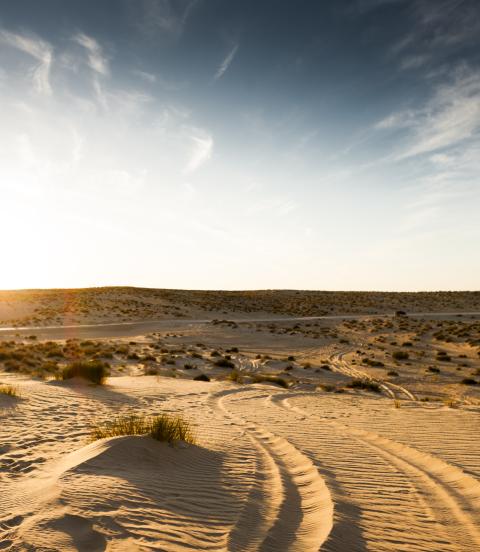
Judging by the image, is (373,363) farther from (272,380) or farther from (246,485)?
(246,485)

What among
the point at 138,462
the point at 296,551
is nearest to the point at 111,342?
the point at 138,462

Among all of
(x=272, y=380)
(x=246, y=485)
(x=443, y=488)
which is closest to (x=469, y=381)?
(x=272, y=380)

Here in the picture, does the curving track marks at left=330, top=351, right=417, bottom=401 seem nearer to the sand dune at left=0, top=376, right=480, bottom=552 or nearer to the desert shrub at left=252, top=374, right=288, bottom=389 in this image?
the desert shrub at left=252, top=374, right=288, bottom=389

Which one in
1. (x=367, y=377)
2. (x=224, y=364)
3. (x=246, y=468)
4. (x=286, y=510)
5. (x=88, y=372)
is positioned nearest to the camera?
(x=286, y=510)

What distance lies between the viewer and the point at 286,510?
4.34 meters

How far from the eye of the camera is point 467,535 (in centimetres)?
392

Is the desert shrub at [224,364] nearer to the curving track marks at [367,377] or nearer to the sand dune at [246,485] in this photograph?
the curving track marks at [367,377]

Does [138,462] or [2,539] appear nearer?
[2,539]

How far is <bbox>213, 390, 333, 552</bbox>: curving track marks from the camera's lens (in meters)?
3.63

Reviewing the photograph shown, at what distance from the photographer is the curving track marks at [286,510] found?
363 centimetres

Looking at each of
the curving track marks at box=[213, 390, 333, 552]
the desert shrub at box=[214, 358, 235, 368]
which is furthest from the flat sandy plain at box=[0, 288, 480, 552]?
the desert shrub at box=[214, 358, 235, 368]

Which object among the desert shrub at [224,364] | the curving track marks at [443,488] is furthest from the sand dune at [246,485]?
the desert shrub at [224,364]

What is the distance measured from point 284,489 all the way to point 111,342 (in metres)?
28.6

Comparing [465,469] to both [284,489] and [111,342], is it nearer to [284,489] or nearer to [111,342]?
[284,489]
